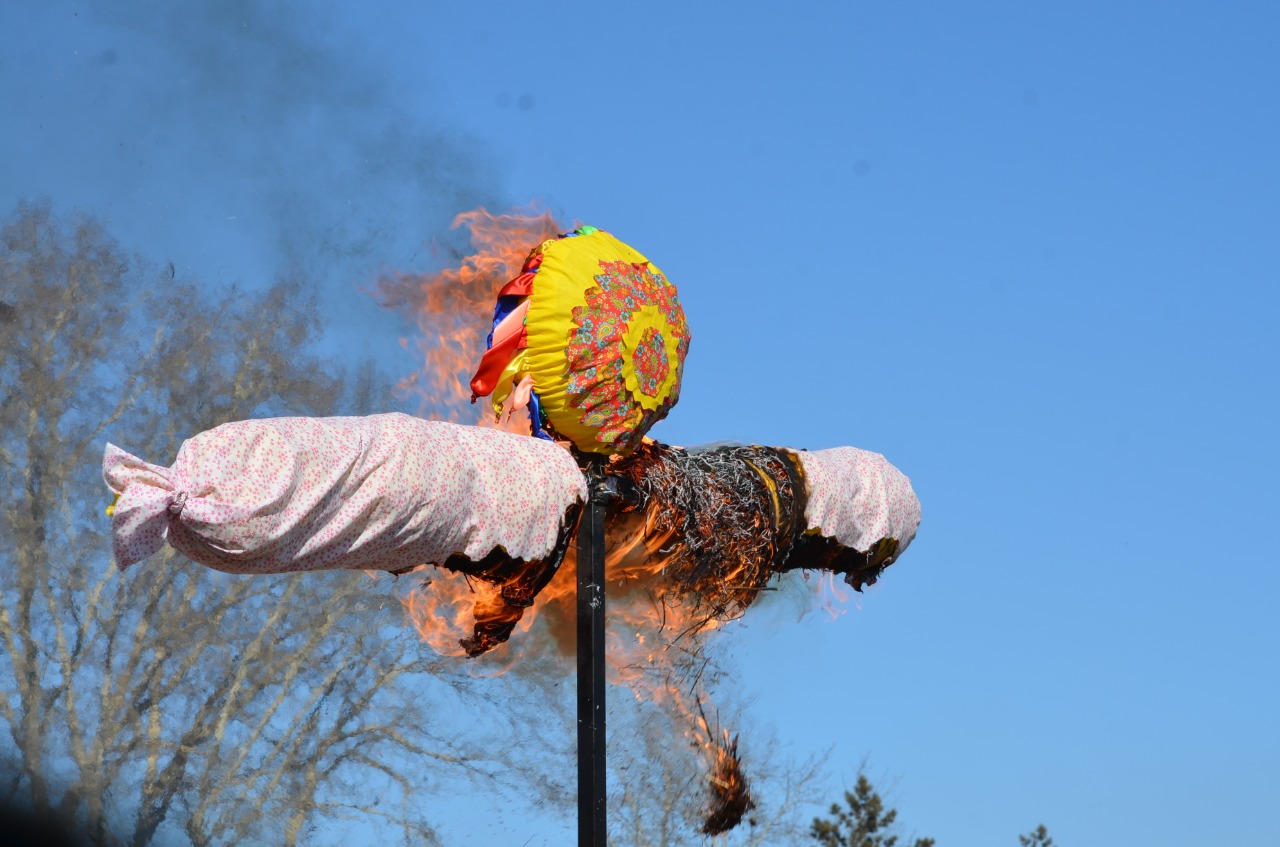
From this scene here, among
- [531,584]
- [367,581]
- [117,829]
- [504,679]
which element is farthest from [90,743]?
[531,584]

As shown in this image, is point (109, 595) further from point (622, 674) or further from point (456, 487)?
point (456, 487)

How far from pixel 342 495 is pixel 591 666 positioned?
3.41ft

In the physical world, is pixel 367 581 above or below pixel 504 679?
above

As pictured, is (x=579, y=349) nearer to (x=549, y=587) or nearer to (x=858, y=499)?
(x=549, y=587)

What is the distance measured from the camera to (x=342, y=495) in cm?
421

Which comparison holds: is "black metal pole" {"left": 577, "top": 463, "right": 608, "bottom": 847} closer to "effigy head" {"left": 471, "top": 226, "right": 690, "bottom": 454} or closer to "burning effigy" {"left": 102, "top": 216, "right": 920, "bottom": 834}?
"burning effigy" {"left": 102, "top": 216, "right": 920, "bottom": 834}

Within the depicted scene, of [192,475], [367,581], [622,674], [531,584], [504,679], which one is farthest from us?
[367,581]

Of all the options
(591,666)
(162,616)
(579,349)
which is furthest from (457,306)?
(162,616)

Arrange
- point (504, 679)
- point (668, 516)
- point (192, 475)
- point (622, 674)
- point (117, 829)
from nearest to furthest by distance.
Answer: point (192, 475) < point (668, 516) < point (622, 674) < point (504, 679) < point (117, 829)

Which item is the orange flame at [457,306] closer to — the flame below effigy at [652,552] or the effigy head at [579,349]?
the flame below effigy at [652,552]

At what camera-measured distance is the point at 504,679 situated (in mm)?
8859

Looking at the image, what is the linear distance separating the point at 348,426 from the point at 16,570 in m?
7.43

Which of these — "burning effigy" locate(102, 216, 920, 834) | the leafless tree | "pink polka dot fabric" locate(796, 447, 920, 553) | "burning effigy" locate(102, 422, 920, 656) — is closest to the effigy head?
"burning effigy" locate(102, 216, 920, 834)

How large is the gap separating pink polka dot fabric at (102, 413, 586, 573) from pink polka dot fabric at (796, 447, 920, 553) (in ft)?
3.43
